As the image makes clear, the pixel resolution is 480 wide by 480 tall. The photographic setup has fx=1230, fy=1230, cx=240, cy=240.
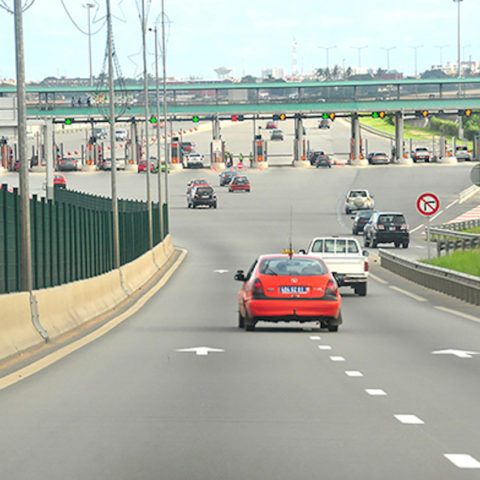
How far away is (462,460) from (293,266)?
13328 millimetres

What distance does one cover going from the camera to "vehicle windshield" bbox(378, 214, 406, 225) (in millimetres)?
57250

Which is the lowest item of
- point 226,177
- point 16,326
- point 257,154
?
point 16,326

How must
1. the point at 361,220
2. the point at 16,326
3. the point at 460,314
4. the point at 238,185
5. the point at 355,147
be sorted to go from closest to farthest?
the point at 16,326, the point at 460,314, the point at 361,220, the point at 238,185, the point at 355,147

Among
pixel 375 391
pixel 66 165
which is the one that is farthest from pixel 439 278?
pixel 66 165

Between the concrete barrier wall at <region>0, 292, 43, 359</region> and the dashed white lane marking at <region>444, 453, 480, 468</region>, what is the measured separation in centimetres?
856

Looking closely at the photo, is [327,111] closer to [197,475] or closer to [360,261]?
[360,261]

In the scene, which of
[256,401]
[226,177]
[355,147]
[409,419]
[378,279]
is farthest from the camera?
[355,147]

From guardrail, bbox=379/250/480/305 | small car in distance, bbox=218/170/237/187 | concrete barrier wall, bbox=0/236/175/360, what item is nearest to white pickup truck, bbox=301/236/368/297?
guardrail, bbox=379/250/480/305

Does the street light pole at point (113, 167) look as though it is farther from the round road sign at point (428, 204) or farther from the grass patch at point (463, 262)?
the round road sign at point (428, 204)

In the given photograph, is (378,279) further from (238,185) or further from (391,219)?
(238,185)

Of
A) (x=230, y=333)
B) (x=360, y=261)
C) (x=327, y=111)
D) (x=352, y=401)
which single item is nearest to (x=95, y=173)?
(x=327, y=111)

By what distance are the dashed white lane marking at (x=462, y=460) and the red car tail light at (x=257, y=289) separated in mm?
12371

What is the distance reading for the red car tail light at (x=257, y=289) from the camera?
2106 cm

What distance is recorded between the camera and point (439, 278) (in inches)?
1366
